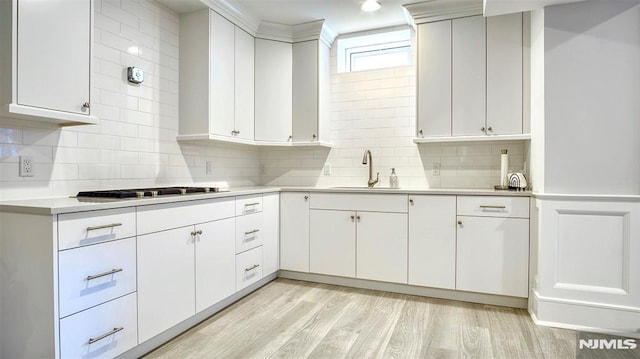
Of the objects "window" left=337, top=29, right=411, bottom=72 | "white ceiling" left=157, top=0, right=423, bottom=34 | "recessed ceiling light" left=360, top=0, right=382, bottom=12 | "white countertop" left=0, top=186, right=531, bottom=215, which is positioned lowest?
"white countertop" left=0, top=186, right=531, bottom=215

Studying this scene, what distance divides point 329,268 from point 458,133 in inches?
63.7

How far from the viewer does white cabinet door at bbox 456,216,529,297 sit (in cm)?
261

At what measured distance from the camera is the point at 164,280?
2.09 meters

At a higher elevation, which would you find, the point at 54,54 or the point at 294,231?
the point at 54,54

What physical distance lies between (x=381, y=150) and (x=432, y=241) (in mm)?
1098

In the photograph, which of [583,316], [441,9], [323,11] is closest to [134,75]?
[323,11]

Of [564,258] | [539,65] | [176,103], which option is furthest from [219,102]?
[564,258]

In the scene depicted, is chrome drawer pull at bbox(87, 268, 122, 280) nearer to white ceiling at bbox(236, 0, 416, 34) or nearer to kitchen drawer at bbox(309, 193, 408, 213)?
kitchen drawer at bbox(309, 193, 408, 213)

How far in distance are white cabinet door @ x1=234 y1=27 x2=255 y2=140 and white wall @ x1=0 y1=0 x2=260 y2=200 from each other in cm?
39

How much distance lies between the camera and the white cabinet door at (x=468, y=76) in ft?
9.66

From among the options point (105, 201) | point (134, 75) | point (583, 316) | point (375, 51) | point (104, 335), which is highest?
point (375, 51)

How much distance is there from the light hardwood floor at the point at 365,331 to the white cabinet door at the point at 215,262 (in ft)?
0.52

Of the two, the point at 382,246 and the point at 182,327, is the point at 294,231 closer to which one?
the point at 382,246

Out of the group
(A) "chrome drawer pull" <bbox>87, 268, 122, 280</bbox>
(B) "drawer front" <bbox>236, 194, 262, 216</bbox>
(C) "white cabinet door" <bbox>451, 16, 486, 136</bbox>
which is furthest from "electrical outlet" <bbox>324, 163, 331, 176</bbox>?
(A) "chrome drawer pull" <bbox>87, 268, 122, 280</bbox>
